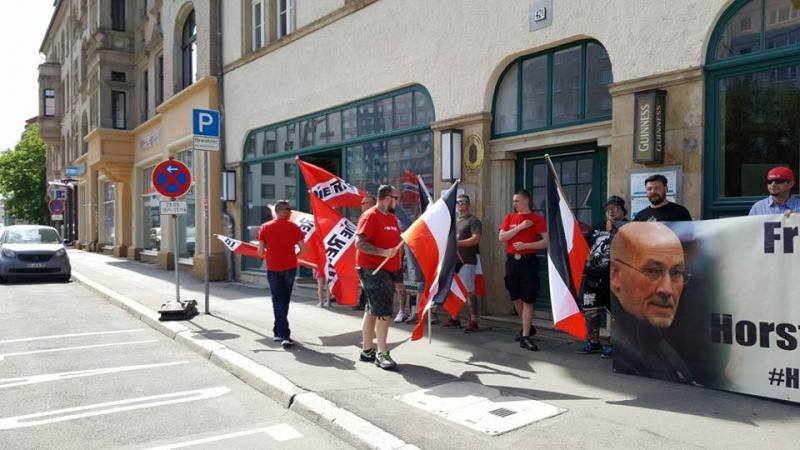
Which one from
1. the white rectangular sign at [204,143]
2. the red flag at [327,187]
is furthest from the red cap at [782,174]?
the white rectangular sign at [204,143]

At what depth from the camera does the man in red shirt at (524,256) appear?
6.97 m

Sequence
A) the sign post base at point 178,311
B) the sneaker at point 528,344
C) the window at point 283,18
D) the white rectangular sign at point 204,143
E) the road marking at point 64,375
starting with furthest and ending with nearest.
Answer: the window at point 283,18
the white rectangular sign at point 204,143
the sign post base at point 178,311
the sneaker at point 528,344
the road marking at point 64,375

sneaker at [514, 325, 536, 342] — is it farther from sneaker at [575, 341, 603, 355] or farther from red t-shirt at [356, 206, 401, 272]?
red t-shirt at [356, 206, 401, 272]

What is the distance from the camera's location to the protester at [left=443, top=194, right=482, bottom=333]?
8055 mm

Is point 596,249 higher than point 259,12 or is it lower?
lower

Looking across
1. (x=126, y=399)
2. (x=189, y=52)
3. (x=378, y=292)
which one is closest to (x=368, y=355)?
(x=378, y=292)

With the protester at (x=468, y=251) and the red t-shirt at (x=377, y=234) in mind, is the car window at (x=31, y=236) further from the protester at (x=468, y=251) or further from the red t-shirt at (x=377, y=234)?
the red t-shirt at (x=377, y=234)

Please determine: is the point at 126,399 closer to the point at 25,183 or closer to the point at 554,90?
the point at 554,90

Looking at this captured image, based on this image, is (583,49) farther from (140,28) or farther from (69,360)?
(140,28)

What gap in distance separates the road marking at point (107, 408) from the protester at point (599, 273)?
396cm

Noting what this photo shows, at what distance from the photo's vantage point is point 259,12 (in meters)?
14.7

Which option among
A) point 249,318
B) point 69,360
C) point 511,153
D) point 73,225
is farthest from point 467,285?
point 73,225

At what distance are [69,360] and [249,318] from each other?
290 cm

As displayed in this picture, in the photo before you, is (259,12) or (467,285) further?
(259,12)
